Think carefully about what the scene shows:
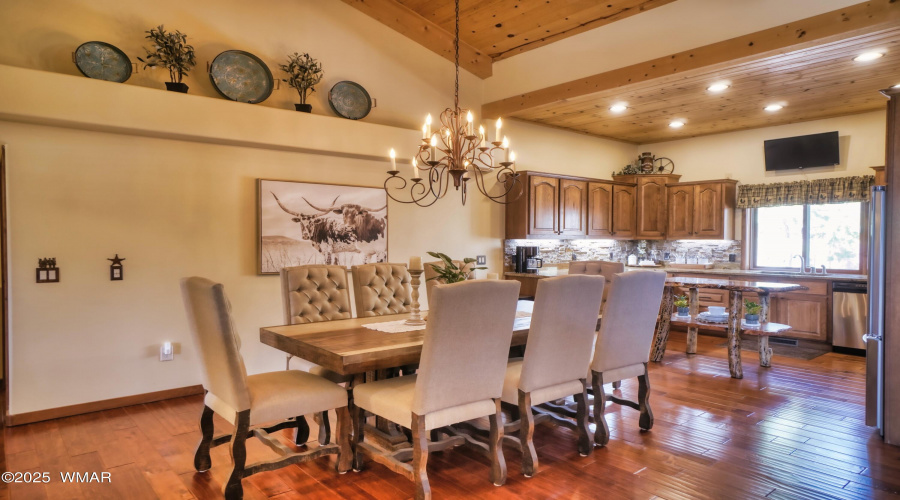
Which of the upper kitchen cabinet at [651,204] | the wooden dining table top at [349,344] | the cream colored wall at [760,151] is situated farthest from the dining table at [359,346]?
the cream colored wall at [760,151]

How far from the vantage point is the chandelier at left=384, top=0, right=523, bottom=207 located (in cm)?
318

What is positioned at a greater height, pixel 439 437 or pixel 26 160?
pixel 26 160

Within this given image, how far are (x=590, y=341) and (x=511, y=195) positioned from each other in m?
3.48

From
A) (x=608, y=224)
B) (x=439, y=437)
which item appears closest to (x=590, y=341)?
(x=439, y=437)

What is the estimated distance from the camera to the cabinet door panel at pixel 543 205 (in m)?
6.09

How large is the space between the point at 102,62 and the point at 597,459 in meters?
4.18

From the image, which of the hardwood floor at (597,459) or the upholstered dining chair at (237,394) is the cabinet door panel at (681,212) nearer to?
the hardwood floor at (597,459)

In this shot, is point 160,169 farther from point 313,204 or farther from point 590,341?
point 590,341

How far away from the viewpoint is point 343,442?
9.06 feet

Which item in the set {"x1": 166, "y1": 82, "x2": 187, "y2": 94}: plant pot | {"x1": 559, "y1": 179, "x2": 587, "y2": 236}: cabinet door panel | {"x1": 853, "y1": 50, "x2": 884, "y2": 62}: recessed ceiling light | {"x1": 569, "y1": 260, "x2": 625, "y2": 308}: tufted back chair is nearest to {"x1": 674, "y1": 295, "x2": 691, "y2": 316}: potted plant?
{"x1": 569, "y1": 260, "x2": 625, "y2": 308}: tufted back chair

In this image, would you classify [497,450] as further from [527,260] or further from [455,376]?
[527,260]

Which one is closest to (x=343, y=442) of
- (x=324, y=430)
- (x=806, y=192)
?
(x=324, y=430)

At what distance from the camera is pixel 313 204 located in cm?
474

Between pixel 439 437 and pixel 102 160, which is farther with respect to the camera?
pixel 102 160
